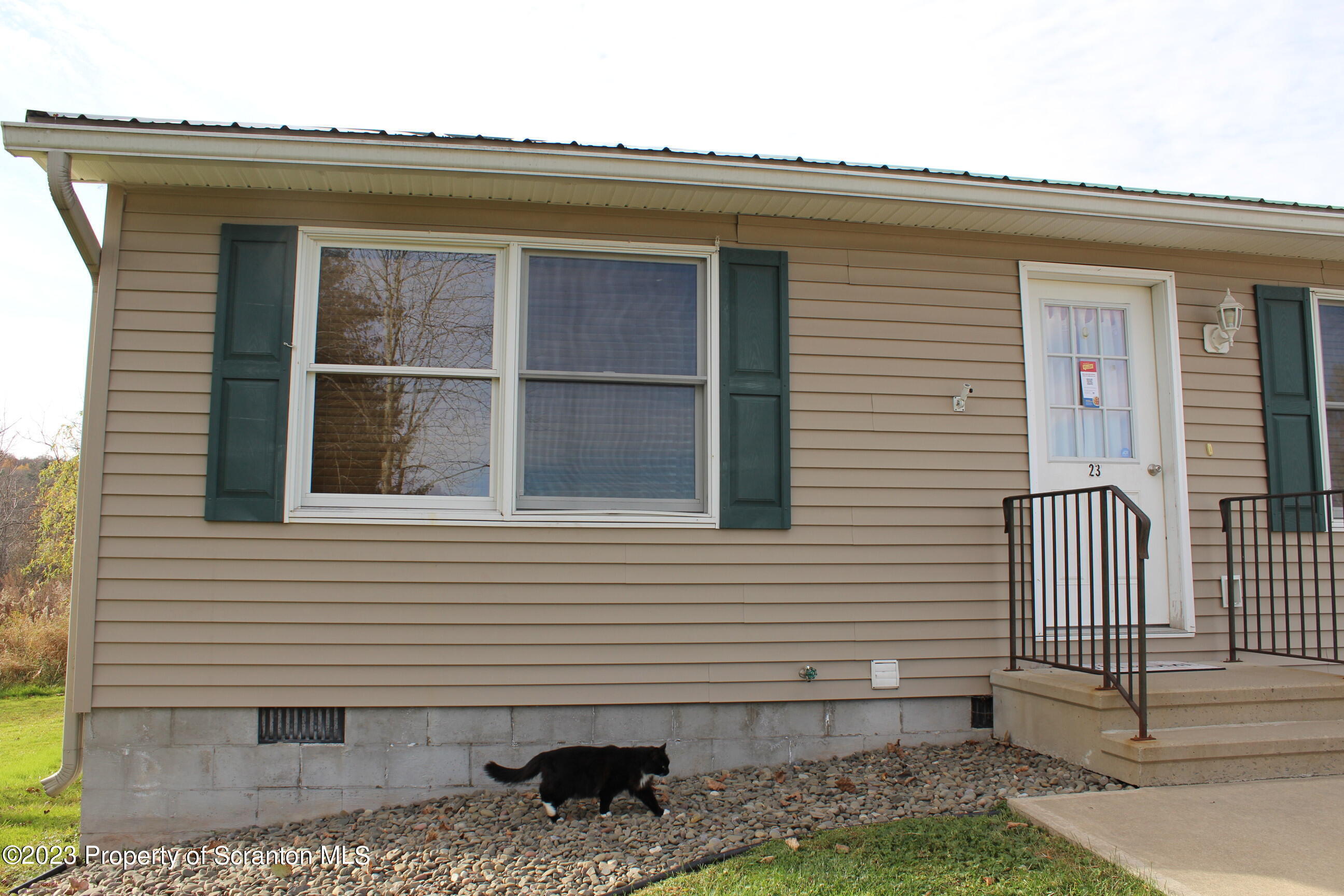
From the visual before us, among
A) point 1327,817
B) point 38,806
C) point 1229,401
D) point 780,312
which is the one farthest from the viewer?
point 38,806

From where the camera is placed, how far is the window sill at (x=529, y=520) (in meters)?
3.65

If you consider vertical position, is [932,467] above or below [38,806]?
above

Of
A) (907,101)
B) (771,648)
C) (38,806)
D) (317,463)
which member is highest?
(907,101)

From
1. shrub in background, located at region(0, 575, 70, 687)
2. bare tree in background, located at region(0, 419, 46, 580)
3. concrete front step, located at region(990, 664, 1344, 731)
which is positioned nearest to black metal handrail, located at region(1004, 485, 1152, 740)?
concrete front step, located at region(990, 664, 1344, 731)

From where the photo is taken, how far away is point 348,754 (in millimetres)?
3586

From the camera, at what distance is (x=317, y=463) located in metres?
3.73

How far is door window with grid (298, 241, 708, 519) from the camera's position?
375 centimetres

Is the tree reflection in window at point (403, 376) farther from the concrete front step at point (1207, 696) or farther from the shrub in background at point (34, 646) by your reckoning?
the shrub in background at point (34, 646)

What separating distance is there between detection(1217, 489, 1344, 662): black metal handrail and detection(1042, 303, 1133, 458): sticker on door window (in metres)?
0.66

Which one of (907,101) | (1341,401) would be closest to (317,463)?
(1341,401)

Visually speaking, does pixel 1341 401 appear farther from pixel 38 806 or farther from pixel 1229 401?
pixel 38 806

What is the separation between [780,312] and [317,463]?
228 cm

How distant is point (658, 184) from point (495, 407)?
4.12 feet

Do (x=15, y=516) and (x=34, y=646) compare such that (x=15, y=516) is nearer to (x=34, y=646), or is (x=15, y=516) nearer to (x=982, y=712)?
(x=34, y=646)
